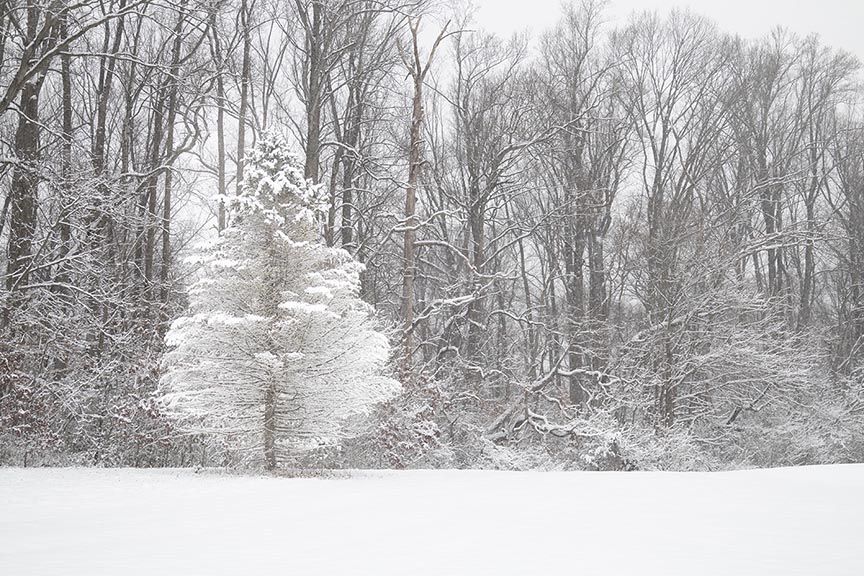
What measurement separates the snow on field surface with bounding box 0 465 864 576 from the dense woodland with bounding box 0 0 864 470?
10.5 feet

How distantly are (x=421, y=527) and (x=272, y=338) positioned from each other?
547 cm

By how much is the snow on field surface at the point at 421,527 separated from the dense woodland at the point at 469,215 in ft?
10.5

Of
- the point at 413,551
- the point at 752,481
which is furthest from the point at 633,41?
the point at 413,551

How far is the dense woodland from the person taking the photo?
14344 millimetres

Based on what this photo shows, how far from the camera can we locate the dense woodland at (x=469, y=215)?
14344mm

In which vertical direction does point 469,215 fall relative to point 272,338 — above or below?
above

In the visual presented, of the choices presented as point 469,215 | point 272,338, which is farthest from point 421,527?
point 469,215

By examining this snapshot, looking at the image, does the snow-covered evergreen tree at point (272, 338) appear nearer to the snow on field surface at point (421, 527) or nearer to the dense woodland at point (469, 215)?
the dense woodland at point (469, 215)

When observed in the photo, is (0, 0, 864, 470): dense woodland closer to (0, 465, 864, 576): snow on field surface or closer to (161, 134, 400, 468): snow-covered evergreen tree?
(161, 134, 400, 468): snow-covered evergreen tree

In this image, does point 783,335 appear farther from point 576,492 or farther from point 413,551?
point 413,551

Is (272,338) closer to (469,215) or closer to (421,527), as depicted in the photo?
(421,527)

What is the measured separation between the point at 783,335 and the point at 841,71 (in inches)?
438

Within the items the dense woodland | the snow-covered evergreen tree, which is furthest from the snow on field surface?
the dense woodland

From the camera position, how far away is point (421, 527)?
22.6ft
